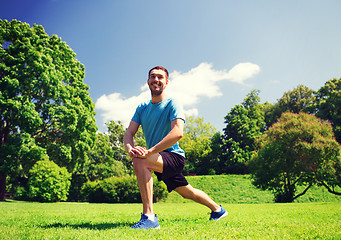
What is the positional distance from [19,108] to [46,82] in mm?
2750

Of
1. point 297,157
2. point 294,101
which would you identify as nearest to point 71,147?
point 297,157

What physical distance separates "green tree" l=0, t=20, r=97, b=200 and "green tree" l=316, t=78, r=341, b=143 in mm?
29803

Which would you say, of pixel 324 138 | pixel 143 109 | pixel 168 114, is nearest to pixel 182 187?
pixel 168 114

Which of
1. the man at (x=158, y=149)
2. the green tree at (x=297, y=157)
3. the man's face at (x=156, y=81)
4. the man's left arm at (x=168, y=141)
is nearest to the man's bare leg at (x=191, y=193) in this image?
the man at (x=158, y=149)

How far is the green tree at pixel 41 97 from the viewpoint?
16.6 m

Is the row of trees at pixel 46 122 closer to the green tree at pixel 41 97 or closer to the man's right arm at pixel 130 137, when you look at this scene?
the green tree at pixel 41 97

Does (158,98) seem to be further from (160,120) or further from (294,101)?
(294,101)

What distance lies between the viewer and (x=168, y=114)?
3484 mm

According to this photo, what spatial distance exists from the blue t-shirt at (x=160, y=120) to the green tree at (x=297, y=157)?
1472 centimetres

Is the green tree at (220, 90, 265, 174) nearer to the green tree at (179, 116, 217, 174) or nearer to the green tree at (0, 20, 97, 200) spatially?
the green tree at (179, 116, 217, 174)

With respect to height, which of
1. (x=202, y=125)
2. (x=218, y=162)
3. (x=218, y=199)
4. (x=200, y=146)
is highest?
(x=202, y=125)

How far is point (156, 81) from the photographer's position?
Result: 3.59 m

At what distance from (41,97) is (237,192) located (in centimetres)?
1892

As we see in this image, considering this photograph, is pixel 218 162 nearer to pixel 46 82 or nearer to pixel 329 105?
pixel 329 105
